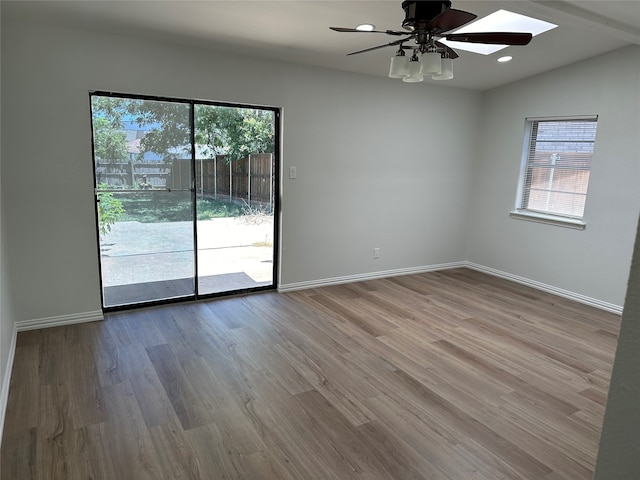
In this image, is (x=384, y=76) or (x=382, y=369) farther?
(x=384, y=76)

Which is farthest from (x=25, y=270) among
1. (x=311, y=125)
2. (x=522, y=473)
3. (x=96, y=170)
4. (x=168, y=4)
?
(x=522, y=473)

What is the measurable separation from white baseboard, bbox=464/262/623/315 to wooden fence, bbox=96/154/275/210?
10.3 ft

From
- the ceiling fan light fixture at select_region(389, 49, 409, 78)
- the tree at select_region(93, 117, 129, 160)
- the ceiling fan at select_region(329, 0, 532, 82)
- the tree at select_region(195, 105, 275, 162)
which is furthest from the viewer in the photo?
the tree at select_region(195, 105, 275, 162)

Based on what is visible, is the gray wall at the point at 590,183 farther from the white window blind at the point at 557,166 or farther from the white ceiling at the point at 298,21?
the white ceiling at the point at 298,21

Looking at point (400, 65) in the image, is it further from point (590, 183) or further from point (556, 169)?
point (556, 169)

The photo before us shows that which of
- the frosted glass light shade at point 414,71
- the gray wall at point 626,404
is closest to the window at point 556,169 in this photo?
the frosted glass light shade at point 414,71

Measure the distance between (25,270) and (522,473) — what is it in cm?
372

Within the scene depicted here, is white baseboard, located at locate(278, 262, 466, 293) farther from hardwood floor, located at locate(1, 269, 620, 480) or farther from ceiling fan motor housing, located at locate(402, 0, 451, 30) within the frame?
ceiling fan motor housing, located at locate(402, 0, 451, 30)

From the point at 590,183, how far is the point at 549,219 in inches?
23.4

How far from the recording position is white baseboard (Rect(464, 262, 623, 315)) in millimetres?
4414

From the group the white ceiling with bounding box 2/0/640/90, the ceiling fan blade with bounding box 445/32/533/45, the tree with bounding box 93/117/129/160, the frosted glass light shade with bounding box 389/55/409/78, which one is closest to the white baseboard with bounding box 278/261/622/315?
the tree with bounding box 93/117/129/160

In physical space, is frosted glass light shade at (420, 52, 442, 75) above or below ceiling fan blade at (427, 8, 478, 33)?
below

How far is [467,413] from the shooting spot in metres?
2.52

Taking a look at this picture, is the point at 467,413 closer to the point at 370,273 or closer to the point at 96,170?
the point at 370,273
